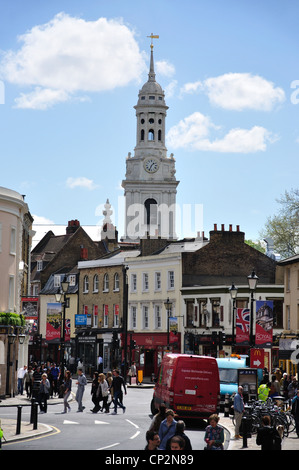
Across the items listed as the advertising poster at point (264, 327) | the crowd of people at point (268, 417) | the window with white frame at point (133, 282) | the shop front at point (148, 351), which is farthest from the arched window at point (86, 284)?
the advertising poster at point (264, 327)

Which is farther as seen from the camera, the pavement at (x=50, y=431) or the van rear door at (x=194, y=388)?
the van rear door at (x=194, y=388)

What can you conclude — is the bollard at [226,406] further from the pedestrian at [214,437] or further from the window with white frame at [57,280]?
the window with white frame at [57,280]

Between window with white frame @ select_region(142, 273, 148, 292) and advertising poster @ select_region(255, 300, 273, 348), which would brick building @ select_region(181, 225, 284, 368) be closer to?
window with white frame @ select_region(142, 273, 148, 292)

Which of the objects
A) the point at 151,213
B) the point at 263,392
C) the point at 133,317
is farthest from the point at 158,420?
the point at 151,213

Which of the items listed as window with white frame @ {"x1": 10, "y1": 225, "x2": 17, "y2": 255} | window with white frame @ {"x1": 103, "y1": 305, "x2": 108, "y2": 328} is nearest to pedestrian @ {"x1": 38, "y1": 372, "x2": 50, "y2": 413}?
window with white frame @ {"x1": 10, "y1": 225, "x2": 17, "y2": 255}

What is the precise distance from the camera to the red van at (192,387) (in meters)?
32.0

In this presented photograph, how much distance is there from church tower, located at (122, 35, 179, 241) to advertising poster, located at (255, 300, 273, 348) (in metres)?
94.1

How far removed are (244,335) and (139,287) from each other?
2980 centimetres

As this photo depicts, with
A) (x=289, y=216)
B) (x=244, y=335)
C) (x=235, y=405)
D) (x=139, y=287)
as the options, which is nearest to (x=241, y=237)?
(x=289, y=216)

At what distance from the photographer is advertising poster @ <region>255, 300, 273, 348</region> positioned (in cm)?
3941

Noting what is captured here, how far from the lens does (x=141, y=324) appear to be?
78.5m

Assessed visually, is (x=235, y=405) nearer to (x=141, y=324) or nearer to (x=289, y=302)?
(x=289, y=302)

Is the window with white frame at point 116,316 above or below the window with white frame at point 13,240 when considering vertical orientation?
below

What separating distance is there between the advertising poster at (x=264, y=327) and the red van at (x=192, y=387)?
7094mm
